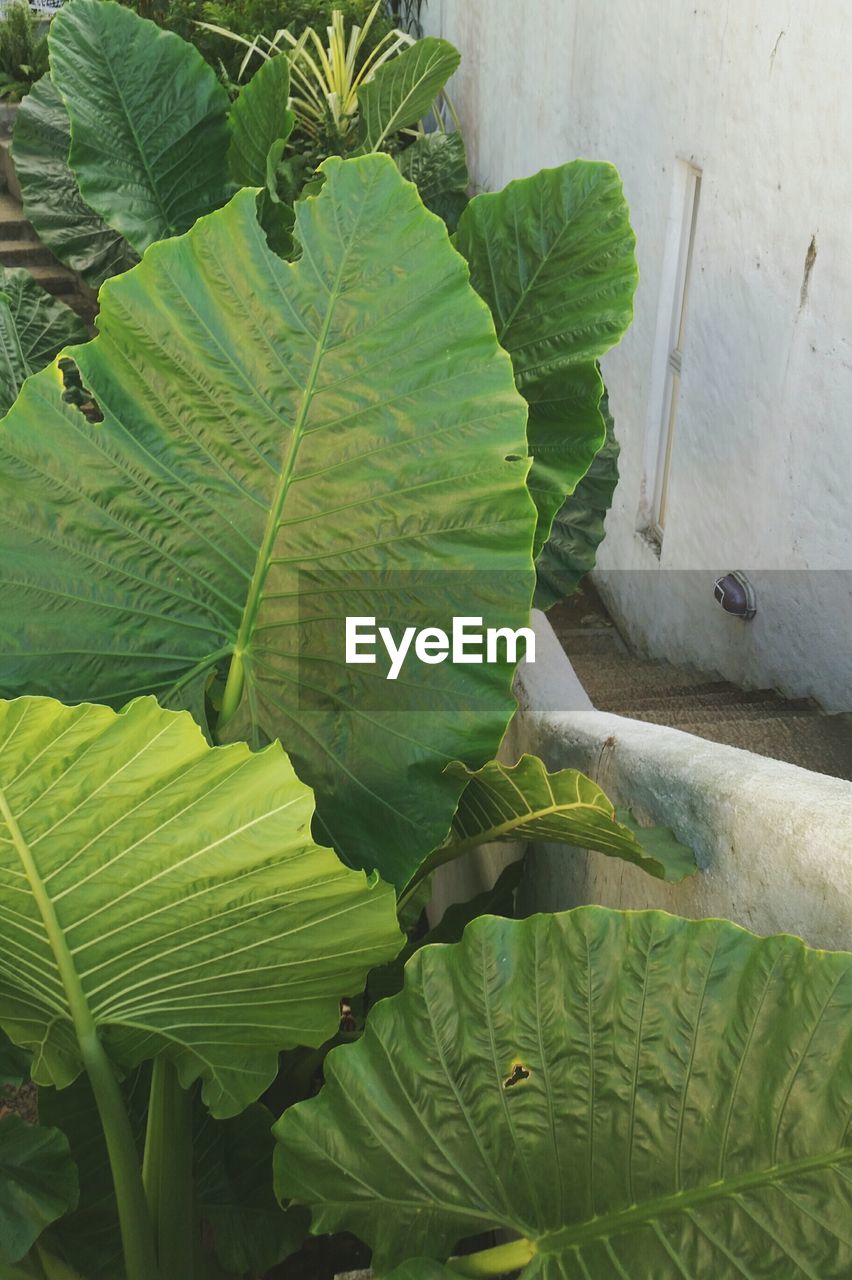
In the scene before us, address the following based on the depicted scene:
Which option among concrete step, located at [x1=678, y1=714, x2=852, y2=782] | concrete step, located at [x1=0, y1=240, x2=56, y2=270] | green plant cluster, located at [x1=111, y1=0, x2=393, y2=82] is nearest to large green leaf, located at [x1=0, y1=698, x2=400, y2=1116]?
concrete step, located at [x1=678, y1=714, x2=852, y2=782]

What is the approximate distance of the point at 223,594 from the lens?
1.29m

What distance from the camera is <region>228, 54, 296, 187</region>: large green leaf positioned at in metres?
2.38

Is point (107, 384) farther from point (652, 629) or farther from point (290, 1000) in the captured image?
point (652, 629)

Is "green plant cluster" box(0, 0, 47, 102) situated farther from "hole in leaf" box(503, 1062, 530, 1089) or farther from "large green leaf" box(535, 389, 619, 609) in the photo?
"hole in leaf" box(503, 1062, 530, 1089)

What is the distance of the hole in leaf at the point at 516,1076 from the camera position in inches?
40.6

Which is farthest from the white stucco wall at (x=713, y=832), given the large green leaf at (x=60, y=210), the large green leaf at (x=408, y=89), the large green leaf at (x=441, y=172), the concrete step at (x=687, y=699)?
the large green leaf at (x=441, y=172)

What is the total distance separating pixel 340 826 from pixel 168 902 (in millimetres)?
292

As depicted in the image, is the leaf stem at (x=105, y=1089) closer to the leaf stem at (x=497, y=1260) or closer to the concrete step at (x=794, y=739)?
the leaf stem at (x=497, y=1260)

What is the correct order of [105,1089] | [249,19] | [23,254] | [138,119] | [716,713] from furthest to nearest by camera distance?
1. [249,19]
2. [23,254]
3. [716,713]
4. [138,119]
5. [105,1089]

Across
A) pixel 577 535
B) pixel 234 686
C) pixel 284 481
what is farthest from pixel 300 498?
pixel 577 535

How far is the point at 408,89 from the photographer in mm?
3504

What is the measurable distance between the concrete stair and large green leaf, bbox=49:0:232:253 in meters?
1.40

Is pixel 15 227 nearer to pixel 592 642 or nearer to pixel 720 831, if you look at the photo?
pixel 592 642

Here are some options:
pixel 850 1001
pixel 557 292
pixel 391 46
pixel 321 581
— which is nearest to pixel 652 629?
pixel 557 292
